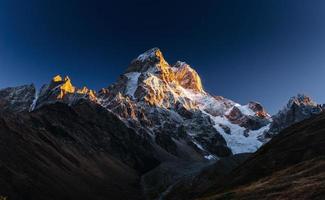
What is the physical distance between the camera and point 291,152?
103562mm

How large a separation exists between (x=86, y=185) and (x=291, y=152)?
9000 centimetres

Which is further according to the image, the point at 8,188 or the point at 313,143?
the point at 8,188

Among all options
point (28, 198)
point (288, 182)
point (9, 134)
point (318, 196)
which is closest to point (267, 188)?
point (288, 182)

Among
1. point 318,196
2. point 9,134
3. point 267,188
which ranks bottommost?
point 318,196

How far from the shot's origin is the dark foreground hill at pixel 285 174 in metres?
57.9

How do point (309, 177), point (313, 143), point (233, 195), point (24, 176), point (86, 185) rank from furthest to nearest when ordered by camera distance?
1. point (86, 185)
2. point (24, 176)
3. point (313, 143)
4. point (233, 195)
5. point (309, 177)

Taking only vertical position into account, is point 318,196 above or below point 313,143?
below

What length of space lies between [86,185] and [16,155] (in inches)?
1116

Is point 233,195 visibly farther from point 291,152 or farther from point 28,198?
point 28,198

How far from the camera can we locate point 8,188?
396ft

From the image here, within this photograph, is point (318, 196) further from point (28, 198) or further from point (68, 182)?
point (68, 182)

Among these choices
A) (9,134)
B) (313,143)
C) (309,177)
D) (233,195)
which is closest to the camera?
(309,177)

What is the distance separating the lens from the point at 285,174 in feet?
258

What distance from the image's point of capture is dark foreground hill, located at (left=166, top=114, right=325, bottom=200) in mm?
57944
